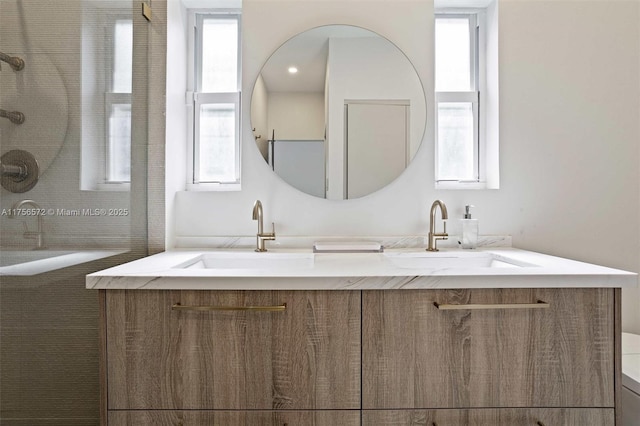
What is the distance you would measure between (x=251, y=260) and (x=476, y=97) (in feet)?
4.15

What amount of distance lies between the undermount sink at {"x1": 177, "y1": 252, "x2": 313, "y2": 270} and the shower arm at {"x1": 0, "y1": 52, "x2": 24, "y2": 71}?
800 millimetres

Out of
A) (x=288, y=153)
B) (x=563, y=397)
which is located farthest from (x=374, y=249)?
(x=563, y=397)

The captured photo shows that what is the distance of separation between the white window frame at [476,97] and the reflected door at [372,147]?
22 cm

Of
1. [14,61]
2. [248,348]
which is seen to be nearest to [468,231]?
[248,348]

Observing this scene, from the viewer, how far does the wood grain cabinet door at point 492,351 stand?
110 centimetres

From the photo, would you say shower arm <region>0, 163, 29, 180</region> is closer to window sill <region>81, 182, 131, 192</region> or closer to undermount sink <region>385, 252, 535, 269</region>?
window sill <region>81, 182, 131, 192</region>

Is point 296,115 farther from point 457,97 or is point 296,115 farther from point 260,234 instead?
point 457,97

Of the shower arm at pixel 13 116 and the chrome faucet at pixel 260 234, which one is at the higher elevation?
the shower arm at pixel 13 116

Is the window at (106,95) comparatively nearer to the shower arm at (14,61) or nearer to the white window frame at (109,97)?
the white window frame at (109,97)

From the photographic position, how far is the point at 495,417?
111cm

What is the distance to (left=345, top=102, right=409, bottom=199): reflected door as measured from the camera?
5.90 feet

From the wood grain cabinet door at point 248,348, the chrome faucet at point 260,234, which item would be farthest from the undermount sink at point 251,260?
the wood grain cabinet door at point 248,348

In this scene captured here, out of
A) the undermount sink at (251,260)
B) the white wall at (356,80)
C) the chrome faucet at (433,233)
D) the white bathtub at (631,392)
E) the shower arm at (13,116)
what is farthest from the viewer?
the white wall at (356,80)

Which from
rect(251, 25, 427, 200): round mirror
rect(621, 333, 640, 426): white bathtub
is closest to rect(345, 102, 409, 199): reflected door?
rect(251, 25, 427, 200): round mirror
